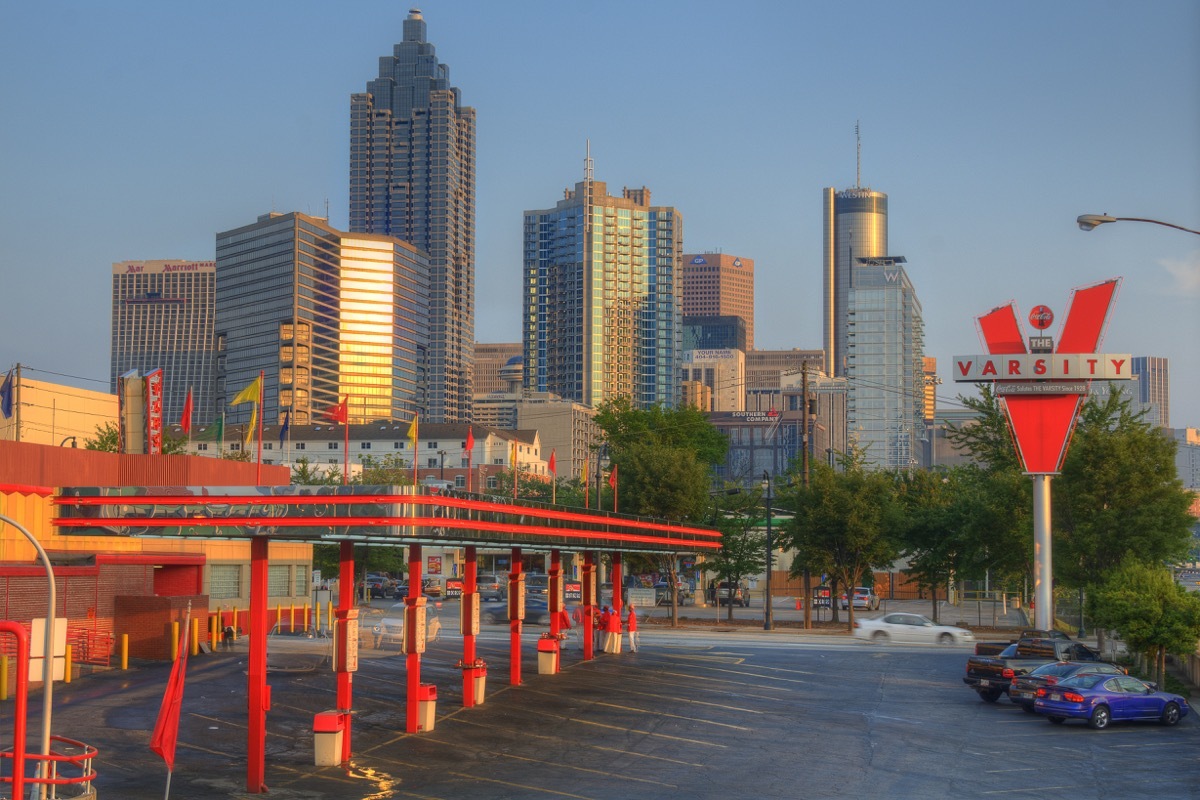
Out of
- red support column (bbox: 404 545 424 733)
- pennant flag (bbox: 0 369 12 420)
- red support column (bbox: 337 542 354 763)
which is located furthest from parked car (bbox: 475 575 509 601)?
red support column (bbox: 337 542 354 763)

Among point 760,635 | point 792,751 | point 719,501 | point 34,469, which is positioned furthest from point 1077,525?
point 34,469

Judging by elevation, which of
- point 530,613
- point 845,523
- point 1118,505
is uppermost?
point 1118,505

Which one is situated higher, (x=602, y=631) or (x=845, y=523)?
(x=845, y=523)

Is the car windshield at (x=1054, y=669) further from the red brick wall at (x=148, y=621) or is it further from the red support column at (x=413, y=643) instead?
the red brick wall at (x=148, y=621)

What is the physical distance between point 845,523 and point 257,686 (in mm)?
46024

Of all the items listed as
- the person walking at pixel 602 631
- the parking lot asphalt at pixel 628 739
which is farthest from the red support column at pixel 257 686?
the person walking at pixel 602 631

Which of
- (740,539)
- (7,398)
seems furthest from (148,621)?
(740,539)

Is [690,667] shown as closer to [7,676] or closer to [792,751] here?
[792,751]

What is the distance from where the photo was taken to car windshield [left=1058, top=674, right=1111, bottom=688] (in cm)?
3212

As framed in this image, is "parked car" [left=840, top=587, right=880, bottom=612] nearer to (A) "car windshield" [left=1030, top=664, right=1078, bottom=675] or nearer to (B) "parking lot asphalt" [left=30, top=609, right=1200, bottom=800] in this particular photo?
(B) "parking lot asphalt" [left=30, top=609, right=1200, bottom=800]

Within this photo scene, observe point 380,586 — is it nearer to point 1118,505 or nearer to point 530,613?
point 530,613

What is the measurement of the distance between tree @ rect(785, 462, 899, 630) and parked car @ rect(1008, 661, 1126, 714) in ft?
101

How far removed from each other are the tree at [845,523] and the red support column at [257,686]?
44.6 meters

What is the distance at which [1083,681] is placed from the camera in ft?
106
